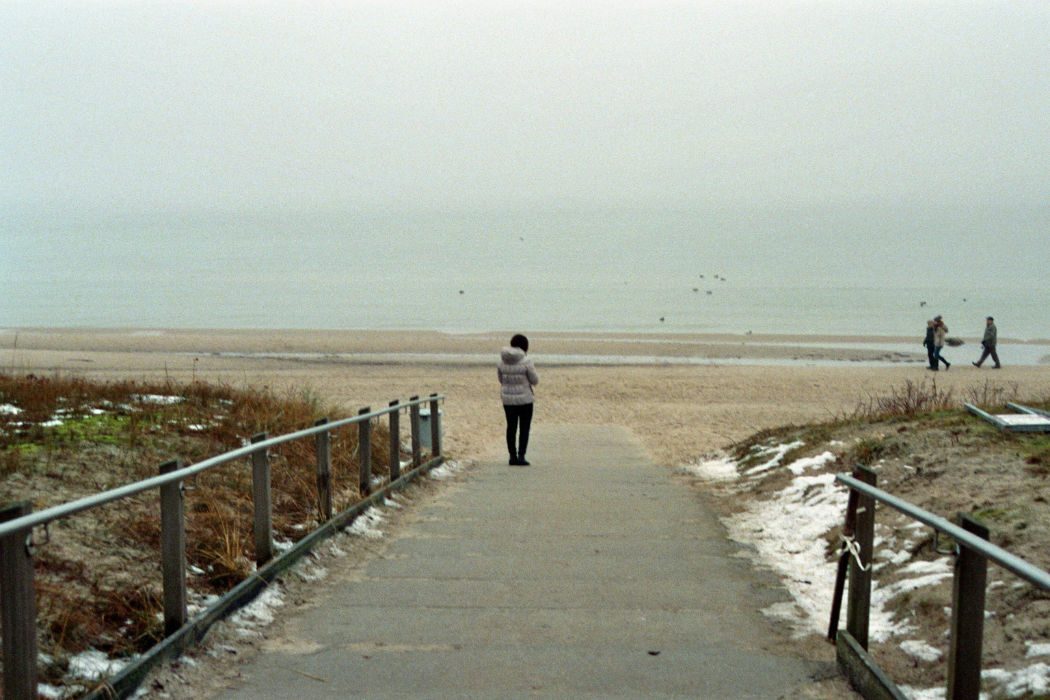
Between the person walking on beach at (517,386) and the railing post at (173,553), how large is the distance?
7.93 meters

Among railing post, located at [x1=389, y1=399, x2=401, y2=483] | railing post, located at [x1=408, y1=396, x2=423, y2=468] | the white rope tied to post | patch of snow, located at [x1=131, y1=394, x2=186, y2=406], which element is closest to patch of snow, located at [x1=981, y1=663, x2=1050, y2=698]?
the white rope tied to post

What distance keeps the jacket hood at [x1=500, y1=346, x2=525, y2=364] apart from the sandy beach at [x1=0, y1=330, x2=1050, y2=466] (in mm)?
2622

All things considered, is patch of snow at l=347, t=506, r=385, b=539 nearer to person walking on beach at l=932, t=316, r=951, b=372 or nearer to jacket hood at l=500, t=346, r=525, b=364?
jacket hood at l=500, t=346, r=525, b=364

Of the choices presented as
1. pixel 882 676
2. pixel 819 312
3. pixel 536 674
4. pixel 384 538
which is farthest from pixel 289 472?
pixel 819 312

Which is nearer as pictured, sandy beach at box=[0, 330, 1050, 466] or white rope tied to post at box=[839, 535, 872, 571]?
white rope tied to post at box=[839, 535, 872, 571]

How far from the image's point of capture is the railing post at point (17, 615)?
3.58 metres

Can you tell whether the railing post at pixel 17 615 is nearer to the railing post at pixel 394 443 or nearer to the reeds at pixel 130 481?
the reeds at pixel 130 481

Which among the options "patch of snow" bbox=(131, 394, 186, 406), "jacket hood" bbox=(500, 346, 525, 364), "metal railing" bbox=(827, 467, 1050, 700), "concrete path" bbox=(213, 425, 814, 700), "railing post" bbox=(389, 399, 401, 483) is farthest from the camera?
"jacket hood" bbox=(500, 346, 525, 364)

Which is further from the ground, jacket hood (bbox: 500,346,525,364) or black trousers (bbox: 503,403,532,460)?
jacket hood (bbox: 500,346,525,364)

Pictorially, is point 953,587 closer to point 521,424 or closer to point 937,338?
point 521,424

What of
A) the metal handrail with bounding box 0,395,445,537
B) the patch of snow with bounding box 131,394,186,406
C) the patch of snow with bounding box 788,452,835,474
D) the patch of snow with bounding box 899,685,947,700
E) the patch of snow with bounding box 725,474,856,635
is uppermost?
the metal handrail with bounding box 0,395,445,537

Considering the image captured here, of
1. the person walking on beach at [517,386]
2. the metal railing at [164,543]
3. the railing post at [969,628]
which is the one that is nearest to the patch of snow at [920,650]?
the railing post at [969,628]

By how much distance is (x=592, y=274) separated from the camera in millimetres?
158000

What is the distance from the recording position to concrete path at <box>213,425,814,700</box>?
15.0ft
